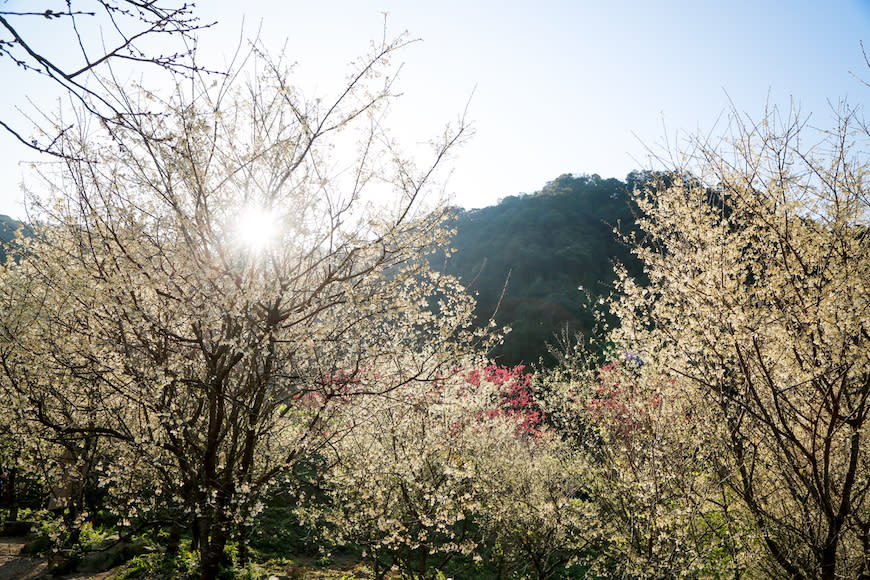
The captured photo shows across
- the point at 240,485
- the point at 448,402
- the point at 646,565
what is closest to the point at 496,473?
the point at 448,402

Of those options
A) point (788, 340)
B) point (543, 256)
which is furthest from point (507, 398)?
point (543, 256)

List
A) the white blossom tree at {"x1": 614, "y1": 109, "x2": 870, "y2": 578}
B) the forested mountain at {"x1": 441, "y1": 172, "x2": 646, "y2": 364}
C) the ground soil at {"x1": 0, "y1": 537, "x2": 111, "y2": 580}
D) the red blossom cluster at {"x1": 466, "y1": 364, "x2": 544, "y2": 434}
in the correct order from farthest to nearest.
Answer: the forested mountain at {"x1": 441, "y1": 172, "x2": 646, "y2": 364} < the red blossom cluster at {"x1": 466, "y1": 364, "x2": 544, "y2": 434} < the ground soil at {"x1": 0, "y1": 537, "x2": 111, "y2": 580} < the white blossom tree at {"x1": 614, "y1": 109, "x2": 870, "y2": 578}

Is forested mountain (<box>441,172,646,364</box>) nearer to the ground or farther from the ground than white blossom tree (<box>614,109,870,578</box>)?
farther from the ground

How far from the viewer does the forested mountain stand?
104 ft

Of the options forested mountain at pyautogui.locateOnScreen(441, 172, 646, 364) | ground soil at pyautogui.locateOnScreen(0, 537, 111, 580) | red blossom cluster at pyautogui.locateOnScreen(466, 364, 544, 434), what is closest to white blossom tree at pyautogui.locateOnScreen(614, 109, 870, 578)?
red blossom cluster at pyautogui.locateOnScreen(466, 364, 544, 434)

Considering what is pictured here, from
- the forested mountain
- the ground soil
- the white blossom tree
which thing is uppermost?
the forested mountain

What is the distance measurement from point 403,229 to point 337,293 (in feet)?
3.04

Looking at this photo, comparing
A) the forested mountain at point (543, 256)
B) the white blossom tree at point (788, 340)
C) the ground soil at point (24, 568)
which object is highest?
the forested mountain at point (543, 256)

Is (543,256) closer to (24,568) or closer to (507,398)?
(507,398)

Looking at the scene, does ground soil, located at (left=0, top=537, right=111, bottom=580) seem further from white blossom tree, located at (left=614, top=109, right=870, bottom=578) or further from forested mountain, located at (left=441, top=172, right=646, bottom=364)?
forested mountain, located at (left=441, top=172, right=646, bottom=364)

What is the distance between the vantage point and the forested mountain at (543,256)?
104 ft

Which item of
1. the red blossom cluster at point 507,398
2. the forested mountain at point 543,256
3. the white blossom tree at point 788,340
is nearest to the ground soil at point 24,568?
the red blossom cluster at point 507,398

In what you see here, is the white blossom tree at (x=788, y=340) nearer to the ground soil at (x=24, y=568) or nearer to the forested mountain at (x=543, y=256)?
the ground soil at (x=24, y=568)

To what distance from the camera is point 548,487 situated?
8.04 metres
